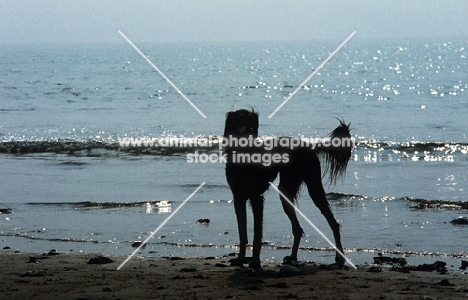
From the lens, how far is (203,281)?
6.80m

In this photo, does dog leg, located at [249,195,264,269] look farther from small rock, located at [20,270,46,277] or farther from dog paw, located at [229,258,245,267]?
small rock, located at [20,270,46,277]

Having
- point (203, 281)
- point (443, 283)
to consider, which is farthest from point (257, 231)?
point (443, 283)

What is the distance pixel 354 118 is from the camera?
2875 centimetres

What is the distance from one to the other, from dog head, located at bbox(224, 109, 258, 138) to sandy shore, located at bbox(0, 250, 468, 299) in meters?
1.36

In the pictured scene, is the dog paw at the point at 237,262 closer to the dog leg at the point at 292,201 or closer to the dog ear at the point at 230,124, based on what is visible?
the dog leg at the point at 292,201

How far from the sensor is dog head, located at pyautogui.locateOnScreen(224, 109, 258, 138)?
7.38m

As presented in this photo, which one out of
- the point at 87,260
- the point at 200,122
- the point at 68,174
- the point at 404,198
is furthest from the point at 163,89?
the point at 87,260

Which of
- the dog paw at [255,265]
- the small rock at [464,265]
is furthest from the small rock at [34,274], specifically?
the small rock at [464,265]

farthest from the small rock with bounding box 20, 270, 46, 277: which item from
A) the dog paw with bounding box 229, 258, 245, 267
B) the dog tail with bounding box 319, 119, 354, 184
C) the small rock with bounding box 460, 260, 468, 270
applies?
the small rock with bounding box 460, 260, 468, 270

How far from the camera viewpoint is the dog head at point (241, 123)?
7383mm

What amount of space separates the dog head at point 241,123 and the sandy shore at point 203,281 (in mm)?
1359

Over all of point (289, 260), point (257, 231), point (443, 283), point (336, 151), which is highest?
point (336, 151)

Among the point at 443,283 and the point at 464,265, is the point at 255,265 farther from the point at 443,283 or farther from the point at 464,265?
the point at 464,265

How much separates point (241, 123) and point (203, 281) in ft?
5.25
